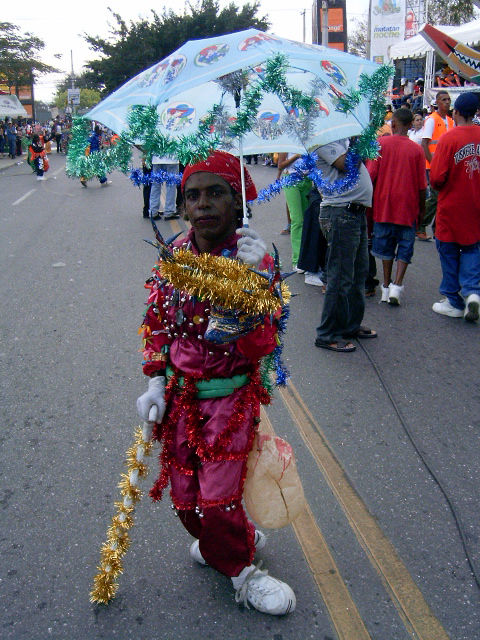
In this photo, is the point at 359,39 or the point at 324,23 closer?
the point at 324,23

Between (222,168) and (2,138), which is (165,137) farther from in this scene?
(2,138)

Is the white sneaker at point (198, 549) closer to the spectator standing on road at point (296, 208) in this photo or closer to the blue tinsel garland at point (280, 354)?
the blue tinsel garland at point (280, 354)

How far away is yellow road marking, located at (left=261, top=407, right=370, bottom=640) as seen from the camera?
2412mm

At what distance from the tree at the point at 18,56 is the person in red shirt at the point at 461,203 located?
39.2 metres

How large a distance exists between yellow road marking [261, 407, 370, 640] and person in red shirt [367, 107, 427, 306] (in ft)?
12.5

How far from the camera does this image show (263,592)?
2.46m

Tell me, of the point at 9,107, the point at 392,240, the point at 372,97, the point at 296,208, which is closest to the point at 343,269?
the point at 392,240

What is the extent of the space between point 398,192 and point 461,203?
66cm

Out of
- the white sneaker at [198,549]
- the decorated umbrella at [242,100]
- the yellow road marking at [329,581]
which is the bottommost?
the yellow road marking at [329,581]

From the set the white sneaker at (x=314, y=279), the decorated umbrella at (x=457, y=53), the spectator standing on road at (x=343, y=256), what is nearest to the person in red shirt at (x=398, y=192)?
the white sneaker at (x=314, y=279)

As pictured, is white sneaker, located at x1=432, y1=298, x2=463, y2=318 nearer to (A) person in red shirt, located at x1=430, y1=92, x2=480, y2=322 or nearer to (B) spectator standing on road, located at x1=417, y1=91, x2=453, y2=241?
(A) person in red shirt, located at x1=430, y1=92, x2=480, y2=322

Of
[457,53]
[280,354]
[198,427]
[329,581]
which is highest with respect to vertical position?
[457,53]

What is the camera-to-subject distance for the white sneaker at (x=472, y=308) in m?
5.79

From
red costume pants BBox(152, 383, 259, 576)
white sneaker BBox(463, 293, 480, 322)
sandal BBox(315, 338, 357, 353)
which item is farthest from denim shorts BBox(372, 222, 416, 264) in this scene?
red costume pants BBox(152, 383, 259, 576)
